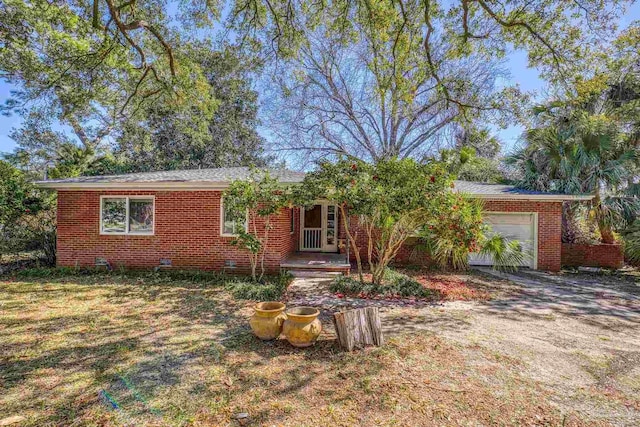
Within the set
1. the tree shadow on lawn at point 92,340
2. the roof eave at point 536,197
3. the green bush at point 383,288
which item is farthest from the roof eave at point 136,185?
the roof eave at point 536,197

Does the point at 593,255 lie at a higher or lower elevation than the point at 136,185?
lower

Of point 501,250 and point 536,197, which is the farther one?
point 536,197

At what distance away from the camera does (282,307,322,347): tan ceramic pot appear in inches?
186

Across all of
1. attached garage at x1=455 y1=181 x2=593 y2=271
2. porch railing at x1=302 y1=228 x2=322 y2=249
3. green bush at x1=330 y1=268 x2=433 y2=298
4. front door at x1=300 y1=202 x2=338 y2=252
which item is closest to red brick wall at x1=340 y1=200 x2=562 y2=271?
attached garage at x1=455 y1=181 x2=593 y2=271

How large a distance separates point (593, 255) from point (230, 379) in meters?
14.0

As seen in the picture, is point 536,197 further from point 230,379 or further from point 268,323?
point 230,379

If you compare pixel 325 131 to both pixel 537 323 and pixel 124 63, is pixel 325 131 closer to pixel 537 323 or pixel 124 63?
pixel 124 63

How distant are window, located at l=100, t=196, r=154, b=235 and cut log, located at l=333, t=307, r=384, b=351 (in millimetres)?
7992

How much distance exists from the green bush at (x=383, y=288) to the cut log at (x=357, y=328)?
2999 mm

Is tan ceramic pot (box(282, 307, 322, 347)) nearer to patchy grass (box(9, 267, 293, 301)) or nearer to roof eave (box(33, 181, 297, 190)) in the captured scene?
patchy grass (box(9, 267, 293, 301))

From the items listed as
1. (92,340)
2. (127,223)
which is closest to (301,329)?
(92,340)

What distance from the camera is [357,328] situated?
4.78 m

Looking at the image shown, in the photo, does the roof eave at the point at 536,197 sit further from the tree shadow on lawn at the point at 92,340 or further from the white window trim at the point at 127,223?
the white window trim at the point at 127,223

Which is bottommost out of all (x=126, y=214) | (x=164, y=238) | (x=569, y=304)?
(x=569, y=304)
